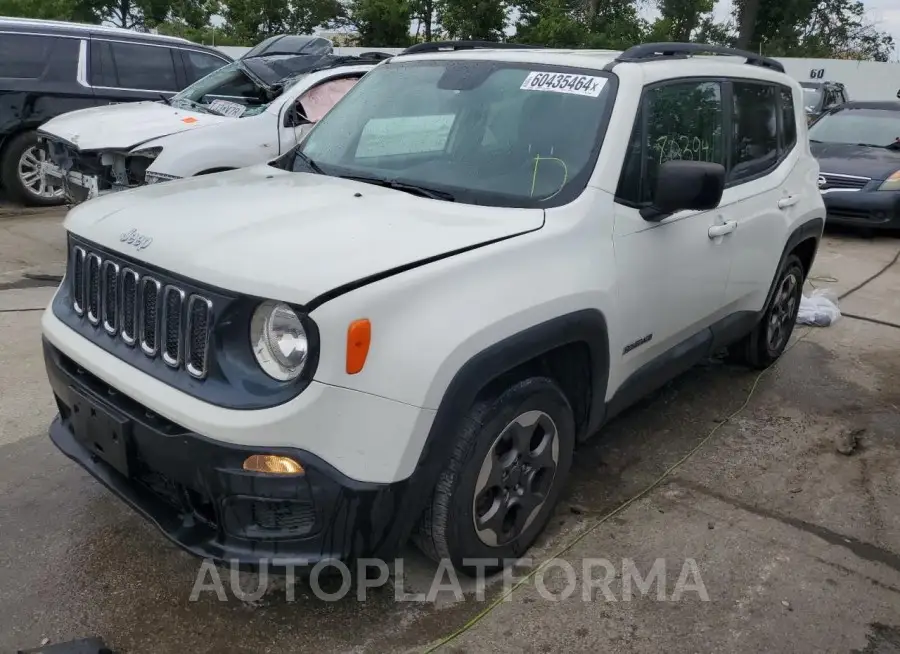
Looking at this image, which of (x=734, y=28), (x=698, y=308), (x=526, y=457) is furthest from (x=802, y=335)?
(x=734, y=28)

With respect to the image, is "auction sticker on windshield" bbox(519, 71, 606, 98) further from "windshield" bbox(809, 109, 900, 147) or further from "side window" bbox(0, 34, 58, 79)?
"windshield" bbox(809, 109, 900, 147)

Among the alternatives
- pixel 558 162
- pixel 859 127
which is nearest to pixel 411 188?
pixel 558 162

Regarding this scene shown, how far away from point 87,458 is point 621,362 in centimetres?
205

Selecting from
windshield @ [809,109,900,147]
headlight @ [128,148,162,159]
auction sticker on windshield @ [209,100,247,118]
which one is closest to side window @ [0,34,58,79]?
auction sticker on windshield @ [209,100,247,118]

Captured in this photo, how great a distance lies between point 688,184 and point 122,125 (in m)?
5.60

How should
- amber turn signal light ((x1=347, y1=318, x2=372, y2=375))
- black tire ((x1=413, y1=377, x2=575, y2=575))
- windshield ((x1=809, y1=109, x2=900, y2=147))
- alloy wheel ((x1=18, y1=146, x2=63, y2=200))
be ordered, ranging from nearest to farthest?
1. amber turn signal light ((x1=347, y1=318, x2=372, y2=375))
2. black tire ((x1=413, y1=377, x2=575, y2=575))
3. alloy wheel ((x1=18, y1=146, x2=63, y2=200))
4. windshield ((x1=809, y1=109, x2=900, y2=147))

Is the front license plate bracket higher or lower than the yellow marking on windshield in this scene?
lower

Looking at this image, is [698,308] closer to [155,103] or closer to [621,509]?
[621,509]

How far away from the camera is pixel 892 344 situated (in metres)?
6.04

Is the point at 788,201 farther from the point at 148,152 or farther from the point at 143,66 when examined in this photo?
the point at 143,66

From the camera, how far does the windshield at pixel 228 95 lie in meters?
7.47

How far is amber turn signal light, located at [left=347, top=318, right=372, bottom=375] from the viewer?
228cm

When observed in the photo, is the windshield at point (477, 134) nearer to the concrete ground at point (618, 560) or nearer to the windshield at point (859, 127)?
the concrete ground at point (618, 560)

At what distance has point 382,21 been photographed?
35.1 m
